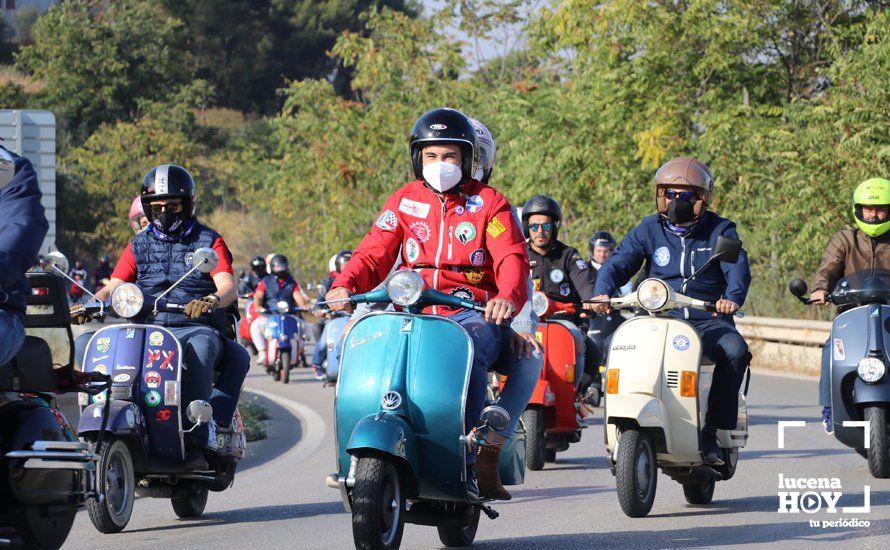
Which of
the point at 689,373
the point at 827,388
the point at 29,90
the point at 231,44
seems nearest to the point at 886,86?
the point at 827,388

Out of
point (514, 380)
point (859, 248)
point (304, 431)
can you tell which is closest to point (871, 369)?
point (859, 248)

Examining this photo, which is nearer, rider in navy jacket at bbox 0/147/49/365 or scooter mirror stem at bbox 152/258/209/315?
rider in navy jacket at bbox 0/147/49/365

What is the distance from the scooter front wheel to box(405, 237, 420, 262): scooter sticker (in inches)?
71.6

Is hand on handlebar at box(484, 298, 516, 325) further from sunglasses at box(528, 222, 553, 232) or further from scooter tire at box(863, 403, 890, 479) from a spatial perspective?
sunglasses at box(528, 222, 553, 232)

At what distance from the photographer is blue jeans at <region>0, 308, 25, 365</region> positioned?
575 centimetres

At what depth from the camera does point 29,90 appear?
220 feet

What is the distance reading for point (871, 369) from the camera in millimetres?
10148

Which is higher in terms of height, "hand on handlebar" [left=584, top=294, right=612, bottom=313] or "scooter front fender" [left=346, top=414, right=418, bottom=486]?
"hand on handlebar" [left=584, top=294, right=612, bottom=313]

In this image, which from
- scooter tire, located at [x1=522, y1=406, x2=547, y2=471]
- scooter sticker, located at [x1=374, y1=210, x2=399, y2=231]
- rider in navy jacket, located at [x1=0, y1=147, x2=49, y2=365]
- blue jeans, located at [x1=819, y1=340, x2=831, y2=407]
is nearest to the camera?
rider in navy jacket, located at [x1=0, y1=147, x2=49, y2=365]

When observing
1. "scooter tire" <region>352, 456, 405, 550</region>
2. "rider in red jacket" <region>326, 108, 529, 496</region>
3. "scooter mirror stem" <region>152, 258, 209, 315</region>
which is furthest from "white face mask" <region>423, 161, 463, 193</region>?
"scooter mirror stem" <region>152, 258, 209, 315</region>

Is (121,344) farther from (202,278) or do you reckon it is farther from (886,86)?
(886,86)

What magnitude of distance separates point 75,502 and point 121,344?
254 centimetres

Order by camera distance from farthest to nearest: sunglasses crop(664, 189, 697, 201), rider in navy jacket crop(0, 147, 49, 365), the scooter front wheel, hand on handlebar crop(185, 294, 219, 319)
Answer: sunglasses crop(664, 189, 697, 201), hand on handlebar crop(185, 294, 219, 319), the scooter front wheel, rider in navy jacket crop(0, 147, 49, 365)

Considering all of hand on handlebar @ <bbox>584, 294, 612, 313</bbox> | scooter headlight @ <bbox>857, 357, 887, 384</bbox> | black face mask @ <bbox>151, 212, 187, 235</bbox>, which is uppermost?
black face mask @ <bbox>151, 212, 187, 235</bbox>
